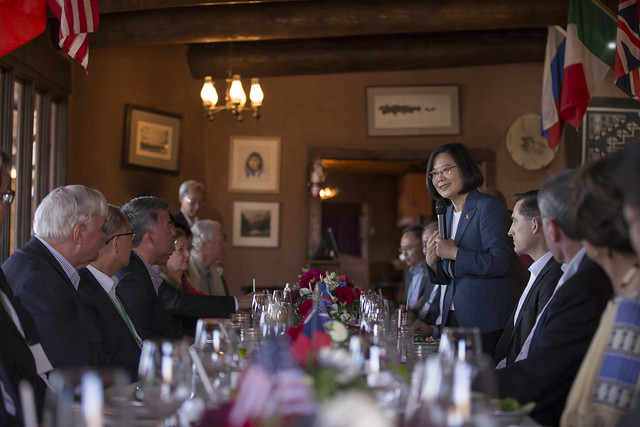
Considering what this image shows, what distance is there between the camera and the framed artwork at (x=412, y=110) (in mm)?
8758

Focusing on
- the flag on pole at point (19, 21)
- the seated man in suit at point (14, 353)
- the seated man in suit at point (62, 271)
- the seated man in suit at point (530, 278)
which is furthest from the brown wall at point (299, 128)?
the seated man in suit at point (14, 353)

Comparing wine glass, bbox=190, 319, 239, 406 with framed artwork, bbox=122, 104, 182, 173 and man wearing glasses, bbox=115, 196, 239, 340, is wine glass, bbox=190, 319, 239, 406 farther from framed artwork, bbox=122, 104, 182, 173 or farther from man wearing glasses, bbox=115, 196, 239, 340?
framed artwork, bbox=122, 104, 182, 173

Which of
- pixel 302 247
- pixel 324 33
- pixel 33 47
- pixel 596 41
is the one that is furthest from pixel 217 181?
pixel 596 41

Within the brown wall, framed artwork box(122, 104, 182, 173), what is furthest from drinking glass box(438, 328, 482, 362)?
the brown wall

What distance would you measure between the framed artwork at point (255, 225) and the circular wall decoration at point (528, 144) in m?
3.07

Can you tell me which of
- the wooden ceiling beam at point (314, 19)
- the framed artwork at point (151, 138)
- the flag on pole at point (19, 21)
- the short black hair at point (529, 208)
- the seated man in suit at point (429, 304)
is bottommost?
the seated man in suit at point (429, 304)

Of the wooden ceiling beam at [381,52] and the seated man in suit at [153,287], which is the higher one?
the wooden ceiling beam at [381,52]

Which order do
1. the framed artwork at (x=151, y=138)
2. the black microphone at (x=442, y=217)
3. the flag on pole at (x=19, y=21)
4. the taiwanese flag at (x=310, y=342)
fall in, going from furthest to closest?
A: the framed artwork at (x=151, y=138)
the flag on pole at (x=19, y=21)
the black microphone at (x=442, y=217)
the taiwanese flag at (x=310, y=342)

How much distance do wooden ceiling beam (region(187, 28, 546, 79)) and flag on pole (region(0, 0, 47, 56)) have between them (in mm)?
4135

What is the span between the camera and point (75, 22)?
4.95m

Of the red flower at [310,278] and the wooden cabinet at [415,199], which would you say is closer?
A: the red flower at [310,278]

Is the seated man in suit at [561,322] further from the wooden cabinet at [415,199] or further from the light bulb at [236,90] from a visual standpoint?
the wooden cabinet at [415,199]

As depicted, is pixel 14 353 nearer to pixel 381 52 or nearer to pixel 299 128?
pixel 381 52

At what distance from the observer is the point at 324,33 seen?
23.3ft
